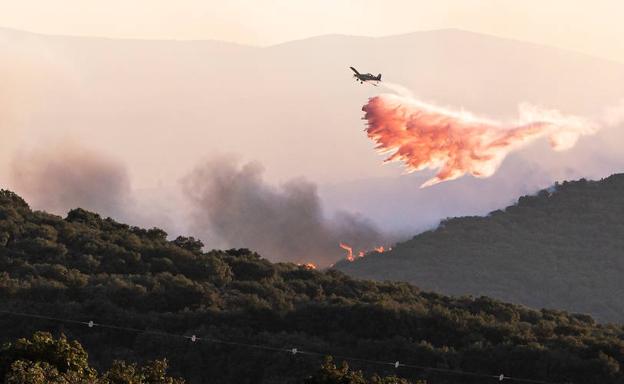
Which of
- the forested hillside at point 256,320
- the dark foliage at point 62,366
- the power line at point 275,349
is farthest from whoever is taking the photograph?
the forested hillside at point 256,320

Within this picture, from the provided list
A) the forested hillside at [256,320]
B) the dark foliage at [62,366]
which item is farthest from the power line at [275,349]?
the dark foliage at [62,366]

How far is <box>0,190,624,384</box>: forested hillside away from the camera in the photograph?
113m

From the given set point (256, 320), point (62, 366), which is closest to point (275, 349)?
point (256, 320)

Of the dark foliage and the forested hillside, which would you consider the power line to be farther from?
the dark foliage

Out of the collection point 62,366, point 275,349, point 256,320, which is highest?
point 256,320

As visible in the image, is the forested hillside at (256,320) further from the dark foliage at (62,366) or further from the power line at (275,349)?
the dark foliage at (62,366)

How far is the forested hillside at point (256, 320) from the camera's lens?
113 metres

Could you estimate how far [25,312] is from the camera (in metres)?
121

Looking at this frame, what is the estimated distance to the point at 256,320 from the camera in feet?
414

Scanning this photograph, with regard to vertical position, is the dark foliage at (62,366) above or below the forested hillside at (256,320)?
below

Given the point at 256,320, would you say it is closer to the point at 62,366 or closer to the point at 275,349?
the point at 275,349

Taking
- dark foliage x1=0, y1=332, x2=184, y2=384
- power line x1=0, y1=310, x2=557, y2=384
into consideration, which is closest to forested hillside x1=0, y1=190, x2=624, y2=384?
power line x1=0, y1=310, x2=557, y2=384

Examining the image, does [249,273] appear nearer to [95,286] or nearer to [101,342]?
[95,286]

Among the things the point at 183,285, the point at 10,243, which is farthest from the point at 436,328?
the point at 10,243
